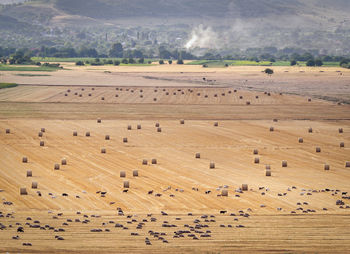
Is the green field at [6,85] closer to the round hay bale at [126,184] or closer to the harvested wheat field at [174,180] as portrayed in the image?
the harvested wheat field at [174,180]

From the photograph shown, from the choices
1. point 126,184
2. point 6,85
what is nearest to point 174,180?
point 126,184

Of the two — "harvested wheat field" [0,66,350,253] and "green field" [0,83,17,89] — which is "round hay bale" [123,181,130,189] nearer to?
"harvested wheat field" [0,66,350,253]

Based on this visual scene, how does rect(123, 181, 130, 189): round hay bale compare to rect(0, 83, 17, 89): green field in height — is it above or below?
above

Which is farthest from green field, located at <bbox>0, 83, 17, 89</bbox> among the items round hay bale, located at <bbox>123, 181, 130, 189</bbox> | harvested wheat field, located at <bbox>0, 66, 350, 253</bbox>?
round hay bale, located at <bbox>123, 181, 130, 189</bbox>

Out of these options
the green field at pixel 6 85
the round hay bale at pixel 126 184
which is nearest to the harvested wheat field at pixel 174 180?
the round hay bale at pixel 126 184

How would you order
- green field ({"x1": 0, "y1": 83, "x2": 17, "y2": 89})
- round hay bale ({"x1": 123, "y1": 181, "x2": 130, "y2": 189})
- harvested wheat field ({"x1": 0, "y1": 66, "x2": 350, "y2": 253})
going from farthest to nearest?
1. green field ({"x1": 0, "y1": 83, "x2": 17, "y2": 89})
2. round hay bale ({"x1": 123, "y1": 181, "x2": 130, "y2": 189})
3. harvested wheat field ({"x1": 0, "y1": 66, "x2": 350, "y2": 253})

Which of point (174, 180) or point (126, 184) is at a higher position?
point (126, 184)

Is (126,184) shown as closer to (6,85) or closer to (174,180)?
(174,180)

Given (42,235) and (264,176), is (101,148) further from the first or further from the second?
(42,235)

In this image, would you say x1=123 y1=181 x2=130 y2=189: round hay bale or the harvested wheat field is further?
x1=123 y1=181 x2=130 y2=189: round hay bale

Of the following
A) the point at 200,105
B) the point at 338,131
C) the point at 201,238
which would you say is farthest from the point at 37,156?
the point at 200,105
